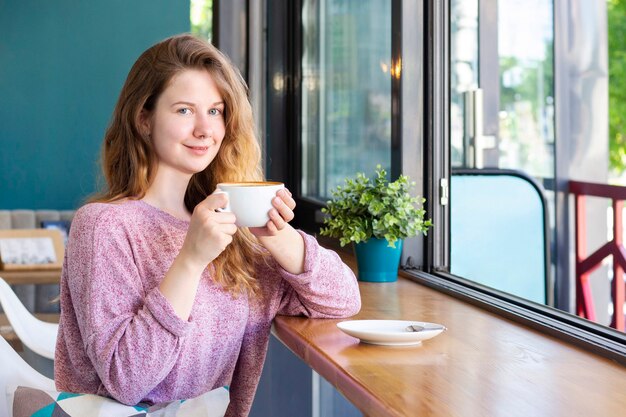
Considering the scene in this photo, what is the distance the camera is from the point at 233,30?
139 inches

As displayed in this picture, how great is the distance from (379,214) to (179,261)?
2.36ft

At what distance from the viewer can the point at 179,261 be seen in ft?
4.39

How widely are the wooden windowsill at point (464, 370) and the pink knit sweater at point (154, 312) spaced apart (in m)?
0.06

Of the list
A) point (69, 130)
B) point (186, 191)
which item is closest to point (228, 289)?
point (186, 191)

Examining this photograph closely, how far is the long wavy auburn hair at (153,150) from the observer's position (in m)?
1.55

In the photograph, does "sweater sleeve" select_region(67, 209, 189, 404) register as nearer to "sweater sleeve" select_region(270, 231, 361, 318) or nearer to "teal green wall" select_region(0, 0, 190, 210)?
"sweater sleeve" select_region(270, 231, 361, 318)

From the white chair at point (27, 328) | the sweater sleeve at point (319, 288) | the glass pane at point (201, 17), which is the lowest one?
the white chair at point (27, 328)

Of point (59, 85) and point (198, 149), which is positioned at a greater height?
point (59, 85)

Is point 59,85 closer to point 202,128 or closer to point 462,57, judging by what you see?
point 462,57

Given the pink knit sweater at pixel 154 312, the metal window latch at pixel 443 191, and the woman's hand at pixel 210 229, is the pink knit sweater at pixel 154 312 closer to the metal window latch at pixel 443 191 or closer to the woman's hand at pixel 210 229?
the woman's hand at pixel 210 229

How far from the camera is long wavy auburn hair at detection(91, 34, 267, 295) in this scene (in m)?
1.55

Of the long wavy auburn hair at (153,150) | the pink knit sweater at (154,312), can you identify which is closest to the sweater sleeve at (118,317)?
the pink knit sweater at (154,312)

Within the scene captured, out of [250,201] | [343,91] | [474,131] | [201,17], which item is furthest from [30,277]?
[201,17]

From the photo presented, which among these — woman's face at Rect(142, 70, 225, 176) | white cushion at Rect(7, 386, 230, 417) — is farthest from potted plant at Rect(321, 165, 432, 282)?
white cushion at Rect(7, 386, 230, 417)
